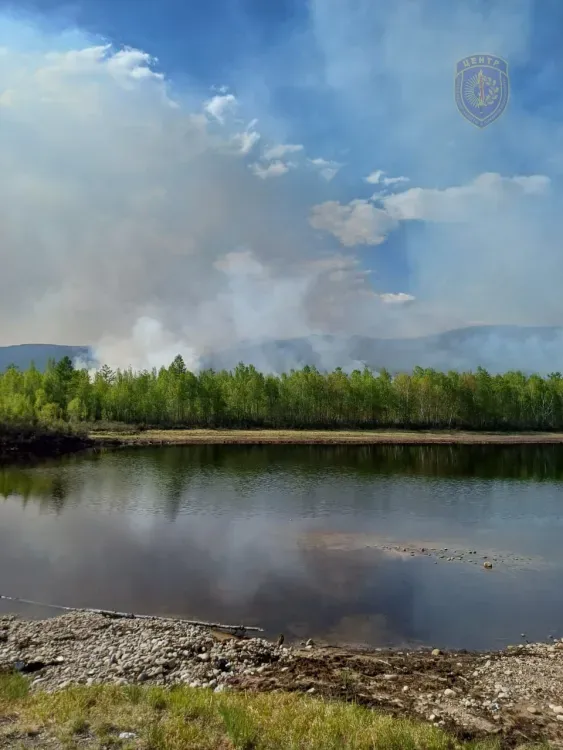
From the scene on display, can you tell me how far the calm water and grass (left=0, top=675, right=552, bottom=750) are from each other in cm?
846

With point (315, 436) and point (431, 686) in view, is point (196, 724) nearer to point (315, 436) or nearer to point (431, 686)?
point (431, 686)

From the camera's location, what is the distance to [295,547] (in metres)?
33.3

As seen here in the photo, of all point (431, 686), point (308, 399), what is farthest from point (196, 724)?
point (308, 399)

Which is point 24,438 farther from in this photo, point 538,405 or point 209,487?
point 538,405

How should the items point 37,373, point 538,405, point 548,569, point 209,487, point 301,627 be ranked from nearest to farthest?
1. point 301,627
2. point 548,569
3. point 209,487
4. point 37,373
5. point 538,405

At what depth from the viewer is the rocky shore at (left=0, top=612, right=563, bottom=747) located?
14570 mm

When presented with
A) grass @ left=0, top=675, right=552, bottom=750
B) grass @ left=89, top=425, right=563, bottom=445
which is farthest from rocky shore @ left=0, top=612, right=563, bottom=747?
grass @ left=89, top=425, right=563, bottom=445

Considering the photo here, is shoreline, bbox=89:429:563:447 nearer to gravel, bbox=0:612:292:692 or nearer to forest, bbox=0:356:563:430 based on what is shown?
forest, bbox=0:356:563:430

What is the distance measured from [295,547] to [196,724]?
2206cm

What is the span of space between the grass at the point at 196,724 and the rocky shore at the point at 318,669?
76.7 inches

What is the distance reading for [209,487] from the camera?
55250 millimetres

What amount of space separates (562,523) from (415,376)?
354 ft

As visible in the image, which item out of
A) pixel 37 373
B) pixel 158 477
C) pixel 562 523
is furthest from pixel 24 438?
pixel 562 523

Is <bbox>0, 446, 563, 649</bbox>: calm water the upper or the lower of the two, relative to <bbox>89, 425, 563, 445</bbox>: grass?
lower
